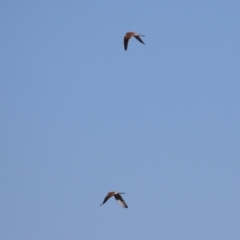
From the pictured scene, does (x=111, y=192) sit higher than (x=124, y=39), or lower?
lower

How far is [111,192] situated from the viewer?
48.2m

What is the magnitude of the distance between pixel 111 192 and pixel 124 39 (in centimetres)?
1403

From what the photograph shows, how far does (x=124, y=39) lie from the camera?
47.2 meters
